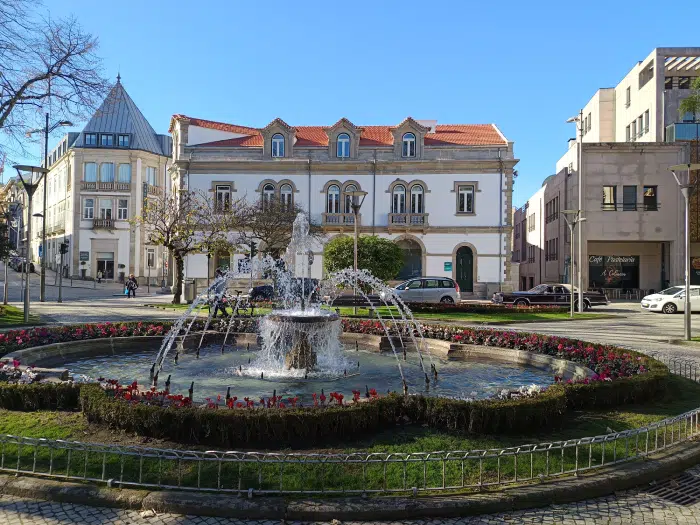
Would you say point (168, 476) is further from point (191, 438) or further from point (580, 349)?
point (580, 349)

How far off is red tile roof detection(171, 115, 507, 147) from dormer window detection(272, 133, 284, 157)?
1270 mm

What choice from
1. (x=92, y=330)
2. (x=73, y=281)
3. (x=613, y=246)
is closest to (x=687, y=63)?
(x=613, y=246)

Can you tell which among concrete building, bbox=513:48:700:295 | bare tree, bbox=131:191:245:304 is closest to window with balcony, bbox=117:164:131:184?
bare tree, bbox=131:191:245:304

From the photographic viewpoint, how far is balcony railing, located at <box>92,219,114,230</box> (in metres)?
52.4

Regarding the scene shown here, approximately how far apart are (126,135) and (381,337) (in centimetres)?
4811

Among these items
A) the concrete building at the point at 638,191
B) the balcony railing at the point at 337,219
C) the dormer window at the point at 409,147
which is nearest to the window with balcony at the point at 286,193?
the balcony railing at the point at 337,219

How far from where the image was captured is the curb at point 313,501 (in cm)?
468

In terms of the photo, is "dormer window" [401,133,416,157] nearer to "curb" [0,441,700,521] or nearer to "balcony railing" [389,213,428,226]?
"balcony railing" [389,213,428,226]

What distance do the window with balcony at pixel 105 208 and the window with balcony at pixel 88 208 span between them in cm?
72

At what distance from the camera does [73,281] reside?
50156mm

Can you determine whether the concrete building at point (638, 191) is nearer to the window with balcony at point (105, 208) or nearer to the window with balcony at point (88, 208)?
the window with balcony at point (105, 208)

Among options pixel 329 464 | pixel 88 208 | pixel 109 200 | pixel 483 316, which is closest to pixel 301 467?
pixel 329 464

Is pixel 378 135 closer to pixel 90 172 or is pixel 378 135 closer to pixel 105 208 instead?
pixel 105 208

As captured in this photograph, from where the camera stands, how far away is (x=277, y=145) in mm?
40781
